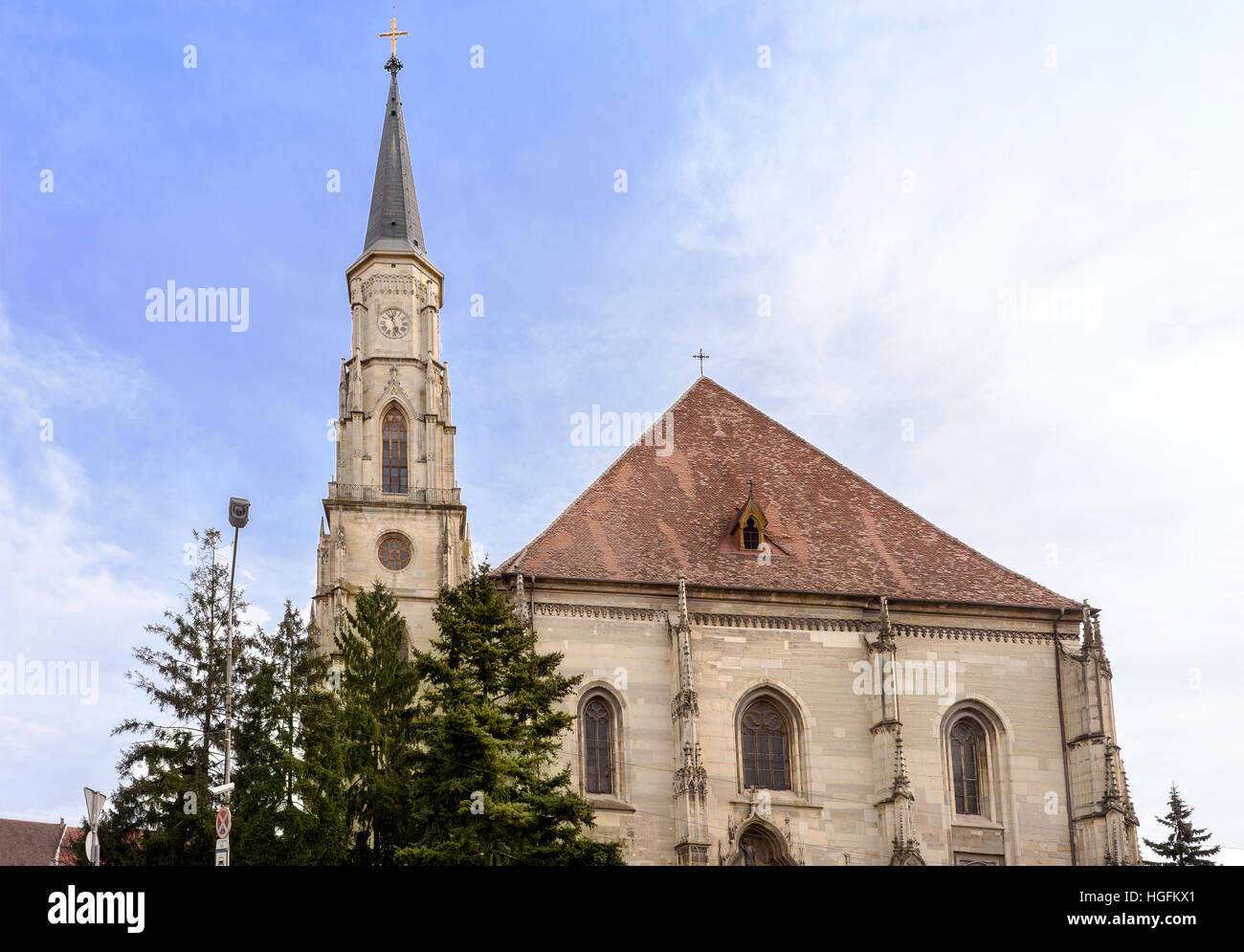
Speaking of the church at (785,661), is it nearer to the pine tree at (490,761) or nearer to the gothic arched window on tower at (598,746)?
the gothic arched window on tower at (598,746)

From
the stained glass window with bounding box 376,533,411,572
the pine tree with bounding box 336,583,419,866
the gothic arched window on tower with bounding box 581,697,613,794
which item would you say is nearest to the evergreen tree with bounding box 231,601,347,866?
the pine tree with bounding box 336,583,419,866

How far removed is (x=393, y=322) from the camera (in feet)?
148

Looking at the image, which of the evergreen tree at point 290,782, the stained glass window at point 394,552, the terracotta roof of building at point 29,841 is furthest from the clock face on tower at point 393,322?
the terracotta roof of building at point 29,841

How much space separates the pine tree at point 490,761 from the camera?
82.8ft

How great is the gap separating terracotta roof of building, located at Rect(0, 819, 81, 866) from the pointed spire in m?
30.2

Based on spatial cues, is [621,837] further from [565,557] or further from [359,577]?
[359,577]

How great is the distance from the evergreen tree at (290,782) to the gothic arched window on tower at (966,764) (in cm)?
1670

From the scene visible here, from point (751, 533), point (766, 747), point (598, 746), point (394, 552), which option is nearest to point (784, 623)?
point (751, 533)

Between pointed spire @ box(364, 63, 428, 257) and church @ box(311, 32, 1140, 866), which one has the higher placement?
pointed spire @ box(364, 63, 428, 257)

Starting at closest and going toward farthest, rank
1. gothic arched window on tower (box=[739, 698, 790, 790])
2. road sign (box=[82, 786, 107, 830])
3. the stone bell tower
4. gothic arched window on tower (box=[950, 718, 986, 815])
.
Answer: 1. road sign (box=[82, 786, 107, 830])
2. gothic arched window on tower (box=[739, 698, 790, 790])
3. gothic arched window on tower (box=[950, 718, 986, 815])
4. the stone bell tower

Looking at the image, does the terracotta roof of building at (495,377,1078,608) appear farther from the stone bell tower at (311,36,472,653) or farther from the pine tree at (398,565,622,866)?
the pine tree at (398,565,622,866)

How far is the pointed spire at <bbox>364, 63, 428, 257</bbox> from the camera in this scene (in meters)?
46.3

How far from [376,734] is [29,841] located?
39045mm

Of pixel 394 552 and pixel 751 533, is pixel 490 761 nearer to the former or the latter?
pixel 751 533
